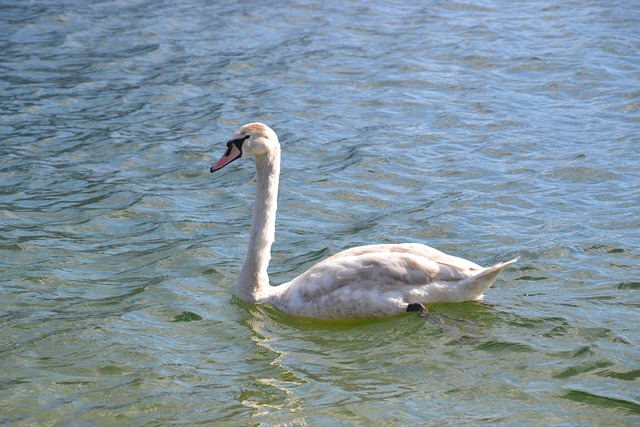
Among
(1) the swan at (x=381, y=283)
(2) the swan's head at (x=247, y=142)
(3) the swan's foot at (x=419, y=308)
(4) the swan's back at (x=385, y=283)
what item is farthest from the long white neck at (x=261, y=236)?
(3) the swan's foot at (x=419, y=308)

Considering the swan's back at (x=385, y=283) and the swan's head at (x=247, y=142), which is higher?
the swan's head at (x=247, y=142)

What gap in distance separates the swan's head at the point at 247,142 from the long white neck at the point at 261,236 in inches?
5.7

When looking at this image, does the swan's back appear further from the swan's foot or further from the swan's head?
the swan's head

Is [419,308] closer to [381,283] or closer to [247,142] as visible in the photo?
[381,283]

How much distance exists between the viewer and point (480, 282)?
336 inches

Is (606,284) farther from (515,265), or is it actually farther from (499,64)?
(499,64)

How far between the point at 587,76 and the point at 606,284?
798 cm

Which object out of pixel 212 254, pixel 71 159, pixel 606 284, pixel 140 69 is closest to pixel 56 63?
pixel 140 69

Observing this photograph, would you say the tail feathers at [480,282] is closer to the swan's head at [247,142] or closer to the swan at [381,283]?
the swan at [381,283]

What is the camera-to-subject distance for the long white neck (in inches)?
369

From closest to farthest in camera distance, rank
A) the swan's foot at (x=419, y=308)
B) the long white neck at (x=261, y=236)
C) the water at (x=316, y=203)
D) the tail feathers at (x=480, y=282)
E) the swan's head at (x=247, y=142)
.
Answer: the water at (x=316, y=203) → the tail feathers at (x=480, y=282) → the swan's foot at (x=419, y=308) → the swan's head at (x=247, y=142) → the long white neck at (x=261, y=236)

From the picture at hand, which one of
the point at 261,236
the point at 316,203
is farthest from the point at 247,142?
the point at 316,203

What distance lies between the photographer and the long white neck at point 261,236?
30.7 ft

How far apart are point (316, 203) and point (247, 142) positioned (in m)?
2.85
